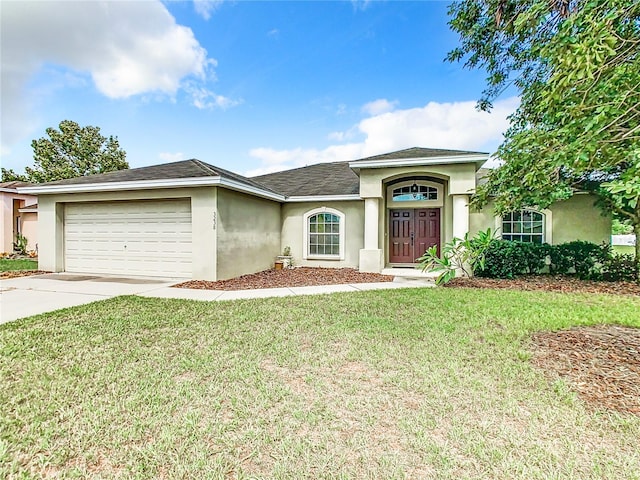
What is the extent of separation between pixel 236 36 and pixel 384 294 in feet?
38.8

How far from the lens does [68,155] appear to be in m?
29.6

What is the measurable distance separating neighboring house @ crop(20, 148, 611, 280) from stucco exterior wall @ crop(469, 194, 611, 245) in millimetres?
31

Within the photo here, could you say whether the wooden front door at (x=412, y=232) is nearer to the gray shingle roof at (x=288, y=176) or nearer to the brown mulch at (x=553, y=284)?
the gray shingle roof at (x=288, y=176)

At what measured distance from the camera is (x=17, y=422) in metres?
2.65

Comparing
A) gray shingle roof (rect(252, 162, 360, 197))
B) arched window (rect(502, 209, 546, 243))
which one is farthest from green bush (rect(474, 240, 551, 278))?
gray shingle roof (rect(252, 162, 360, 197))

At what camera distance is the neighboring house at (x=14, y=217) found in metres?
17.4

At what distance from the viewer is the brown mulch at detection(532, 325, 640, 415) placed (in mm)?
3100

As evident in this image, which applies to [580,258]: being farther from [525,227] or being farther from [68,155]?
[68,155]

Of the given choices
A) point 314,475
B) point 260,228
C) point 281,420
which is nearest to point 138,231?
point 260,228

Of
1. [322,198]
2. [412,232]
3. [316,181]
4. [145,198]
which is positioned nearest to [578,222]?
[412,232]

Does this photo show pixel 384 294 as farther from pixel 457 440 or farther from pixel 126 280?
pixel 126 280

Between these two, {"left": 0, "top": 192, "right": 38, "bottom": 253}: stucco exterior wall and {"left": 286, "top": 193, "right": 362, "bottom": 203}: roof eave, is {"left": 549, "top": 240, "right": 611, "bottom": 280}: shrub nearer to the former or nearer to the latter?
{"left": 286, "top": 193, "right": 362, "bottom": 203}: roof eave

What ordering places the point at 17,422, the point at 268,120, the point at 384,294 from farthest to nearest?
1. the point at 268,120
2. the point at 384,294
3. the point at 17,422

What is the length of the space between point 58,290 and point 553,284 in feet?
43.8
